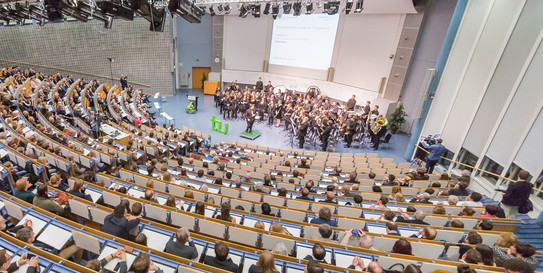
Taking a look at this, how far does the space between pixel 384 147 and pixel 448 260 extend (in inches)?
369

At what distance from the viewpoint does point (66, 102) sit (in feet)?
36.6

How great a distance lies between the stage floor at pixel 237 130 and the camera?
11.9m

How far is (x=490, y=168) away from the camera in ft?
23.4

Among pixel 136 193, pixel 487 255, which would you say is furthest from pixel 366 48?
pixel 136 193

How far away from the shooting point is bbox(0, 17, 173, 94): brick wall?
16.5 meters

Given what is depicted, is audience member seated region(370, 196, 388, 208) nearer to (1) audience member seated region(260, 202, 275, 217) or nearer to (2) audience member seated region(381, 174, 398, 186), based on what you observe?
(2) audience member seated region(381, 174, 398, 186)

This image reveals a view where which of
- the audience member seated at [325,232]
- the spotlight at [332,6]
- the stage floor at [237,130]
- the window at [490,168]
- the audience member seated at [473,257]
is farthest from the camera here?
the stage floor at [237,130]

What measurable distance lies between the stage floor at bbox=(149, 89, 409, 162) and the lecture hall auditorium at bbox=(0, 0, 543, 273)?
0.44ft

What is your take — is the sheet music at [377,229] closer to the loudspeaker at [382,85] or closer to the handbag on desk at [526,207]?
the handbag on desk at [526,207]

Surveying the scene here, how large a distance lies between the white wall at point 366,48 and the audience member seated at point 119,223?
1432 cm

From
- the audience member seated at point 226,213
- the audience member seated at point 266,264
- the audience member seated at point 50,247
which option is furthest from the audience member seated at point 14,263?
the audience member seated at point 266,264

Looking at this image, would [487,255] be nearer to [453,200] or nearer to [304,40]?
[453,200]

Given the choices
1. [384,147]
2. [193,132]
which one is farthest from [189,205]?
[384,147]

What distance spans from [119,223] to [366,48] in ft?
49.9
